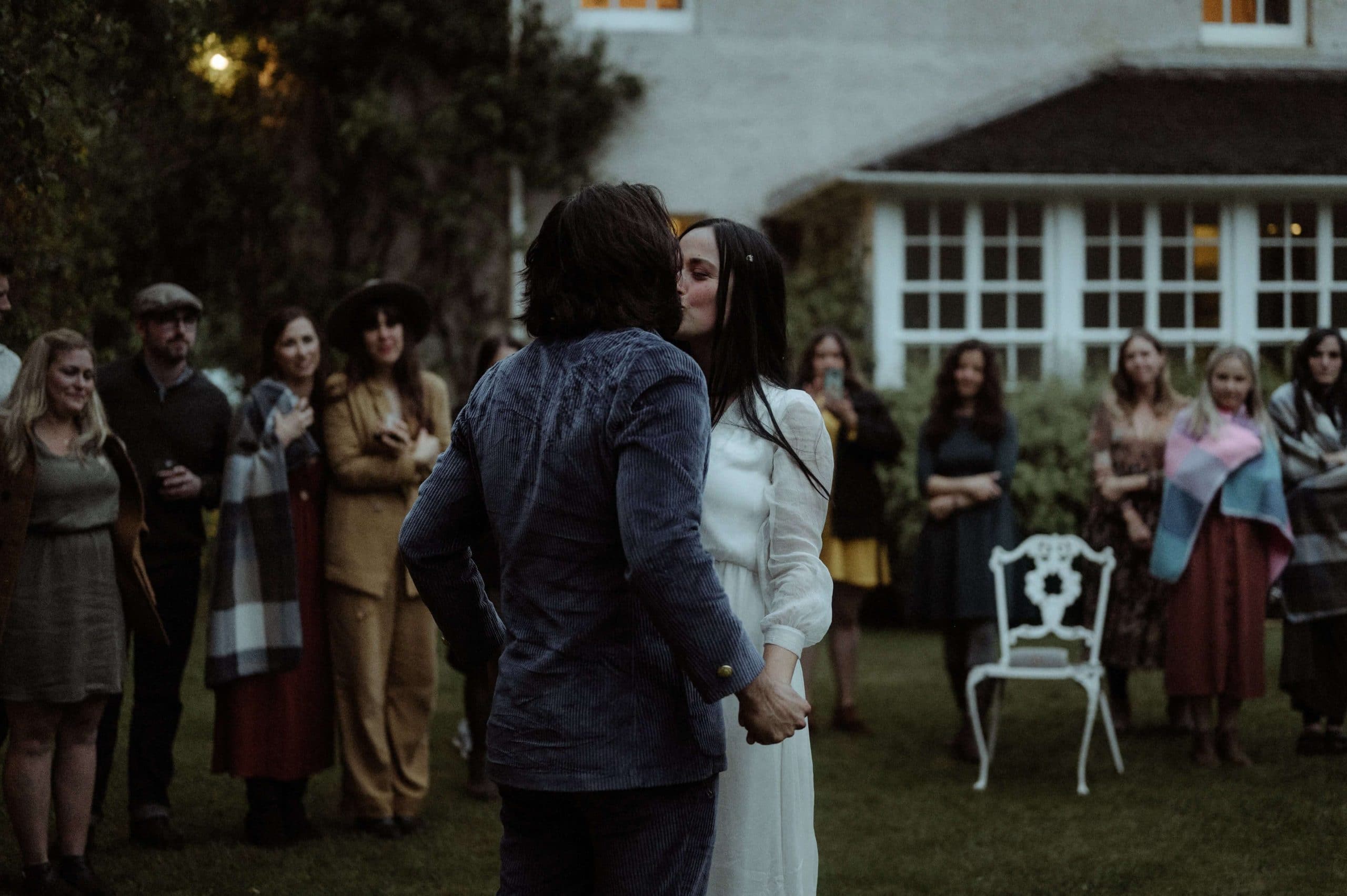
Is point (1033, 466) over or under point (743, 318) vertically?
under

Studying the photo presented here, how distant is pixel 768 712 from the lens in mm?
2488

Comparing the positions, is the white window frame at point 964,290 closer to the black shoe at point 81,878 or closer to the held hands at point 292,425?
the held hands at point 292,425

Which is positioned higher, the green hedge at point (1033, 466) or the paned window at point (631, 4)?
the paned window at point (631, 4)

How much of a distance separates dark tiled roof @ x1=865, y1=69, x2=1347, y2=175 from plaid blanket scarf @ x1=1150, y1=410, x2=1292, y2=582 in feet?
23.0

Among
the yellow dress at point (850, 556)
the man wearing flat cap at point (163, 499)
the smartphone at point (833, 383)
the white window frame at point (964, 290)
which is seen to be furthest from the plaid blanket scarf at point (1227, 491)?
the white window frame at point (964, 290)

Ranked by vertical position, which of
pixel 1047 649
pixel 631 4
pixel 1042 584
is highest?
pixel 631 4

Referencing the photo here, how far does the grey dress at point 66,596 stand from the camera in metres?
4.84

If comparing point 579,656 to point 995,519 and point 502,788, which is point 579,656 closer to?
point 502,788

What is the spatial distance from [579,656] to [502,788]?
12.7 inches

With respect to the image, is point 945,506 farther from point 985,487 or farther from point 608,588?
point 608,588

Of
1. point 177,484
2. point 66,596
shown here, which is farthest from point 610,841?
point 177,484

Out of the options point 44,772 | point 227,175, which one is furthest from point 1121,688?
point 227,175

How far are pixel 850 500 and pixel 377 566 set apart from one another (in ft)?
10.6

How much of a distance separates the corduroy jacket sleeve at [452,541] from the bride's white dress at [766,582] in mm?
526
